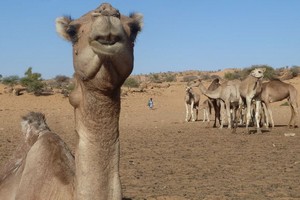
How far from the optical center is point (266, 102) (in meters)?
23.7

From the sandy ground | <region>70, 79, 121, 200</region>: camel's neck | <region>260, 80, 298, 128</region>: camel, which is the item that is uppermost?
<region>260, 80, 298, 128</region>: camel

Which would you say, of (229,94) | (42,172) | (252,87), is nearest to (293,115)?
(252,87)

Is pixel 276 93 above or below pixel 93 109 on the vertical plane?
above

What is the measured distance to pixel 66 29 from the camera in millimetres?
2947

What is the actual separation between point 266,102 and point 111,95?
70.8 ft

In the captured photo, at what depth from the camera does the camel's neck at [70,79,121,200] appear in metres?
2.83

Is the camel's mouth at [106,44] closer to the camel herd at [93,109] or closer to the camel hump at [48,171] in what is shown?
the camel herd at [93,109]

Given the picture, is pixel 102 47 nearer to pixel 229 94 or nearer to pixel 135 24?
pixel 135 24

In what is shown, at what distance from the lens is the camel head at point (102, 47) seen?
8.16 feet

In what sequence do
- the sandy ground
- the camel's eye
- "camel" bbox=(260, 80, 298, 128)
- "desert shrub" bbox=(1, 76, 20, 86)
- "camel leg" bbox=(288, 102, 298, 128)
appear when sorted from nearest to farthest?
the camel's eye, the sandy ground, "camel leg" bbox=(288, 102, 298, 128), "camel" bbox=(260, 80, 298, 128), "desert shrub" bbox=(1, 76, 20, 86)

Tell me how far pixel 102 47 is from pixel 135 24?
47 cm

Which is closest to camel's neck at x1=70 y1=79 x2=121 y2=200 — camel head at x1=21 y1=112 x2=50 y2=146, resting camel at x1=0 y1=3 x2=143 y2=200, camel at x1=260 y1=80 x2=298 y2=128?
resting camel at x1=0 y1=3 x2=143 y2=200

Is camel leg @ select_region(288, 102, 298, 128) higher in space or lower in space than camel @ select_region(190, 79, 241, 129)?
lower

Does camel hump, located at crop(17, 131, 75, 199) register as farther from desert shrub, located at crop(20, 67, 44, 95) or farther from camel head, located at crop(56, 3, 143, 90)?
desert shrub, located at crop(20, 67, 44, 95)
